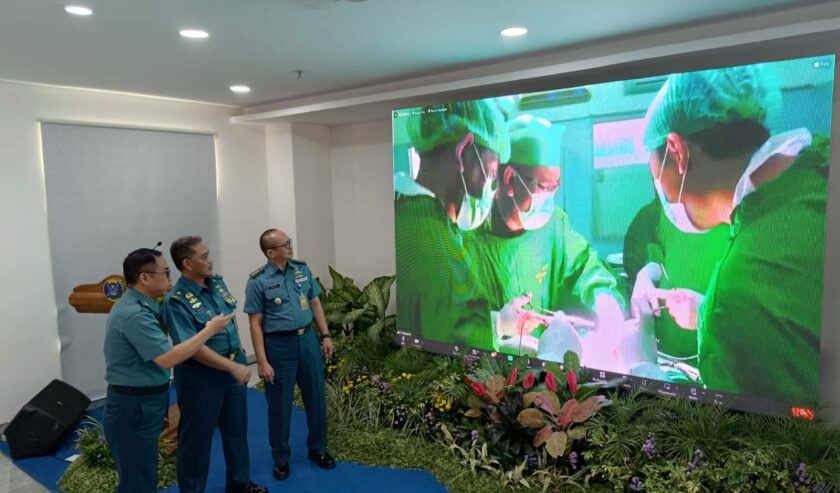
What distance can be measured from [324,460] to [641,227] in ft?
7.82

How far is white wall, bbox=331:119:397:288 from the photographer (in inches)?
222

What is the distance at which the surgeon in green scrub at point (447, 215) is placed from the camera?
4086 mm

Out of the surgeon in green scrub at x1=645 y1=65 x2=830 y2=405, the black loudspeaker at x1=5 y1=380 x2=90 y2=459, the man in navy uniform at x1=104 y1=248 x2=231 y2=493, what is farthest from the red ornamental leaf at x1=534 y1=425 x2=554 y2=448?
the black loudspeaker at x1=5 y1=380 x2=90 y2=459

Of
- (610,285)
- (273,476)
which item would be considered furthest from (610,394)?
(273,476)

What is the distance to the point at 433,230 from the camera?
4.38m

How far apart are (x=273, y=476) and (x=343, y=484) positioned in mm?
451

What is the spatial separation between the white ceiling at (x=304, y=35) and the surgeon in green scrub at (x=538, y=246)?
0.65 meters

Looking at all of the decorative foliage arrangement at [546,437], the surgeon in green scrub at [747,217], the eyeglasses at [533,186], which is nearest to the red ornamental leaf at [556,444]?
the decorative foliage arrangement at [546,437]

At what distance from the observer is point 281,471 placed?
11.2 feet

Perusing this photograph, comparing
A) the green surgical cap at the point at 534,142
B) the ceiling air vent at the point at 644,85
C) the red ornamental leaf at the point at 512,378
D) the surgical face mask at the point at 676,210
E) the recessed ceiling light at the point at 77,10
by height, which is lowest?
the red ornamental leaf at the point at 512,378

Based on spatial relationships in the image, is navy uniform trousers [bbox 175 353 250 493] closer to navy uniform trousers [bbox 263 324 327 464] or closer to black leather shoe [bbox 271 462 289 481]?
navy uniform trousers [bbox 263 324 327 464]

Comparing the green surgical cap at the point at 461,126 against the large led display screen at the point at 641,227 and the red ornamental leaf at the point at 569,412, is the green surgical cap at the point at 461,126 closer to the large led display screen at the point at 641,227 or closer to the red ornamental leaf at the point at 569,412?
the large led display screen at the point at 641,227

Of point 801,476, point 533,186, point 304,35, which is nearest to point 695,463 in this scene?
point 801,476

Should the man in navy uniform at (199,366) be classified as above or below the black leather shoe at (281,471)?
above
